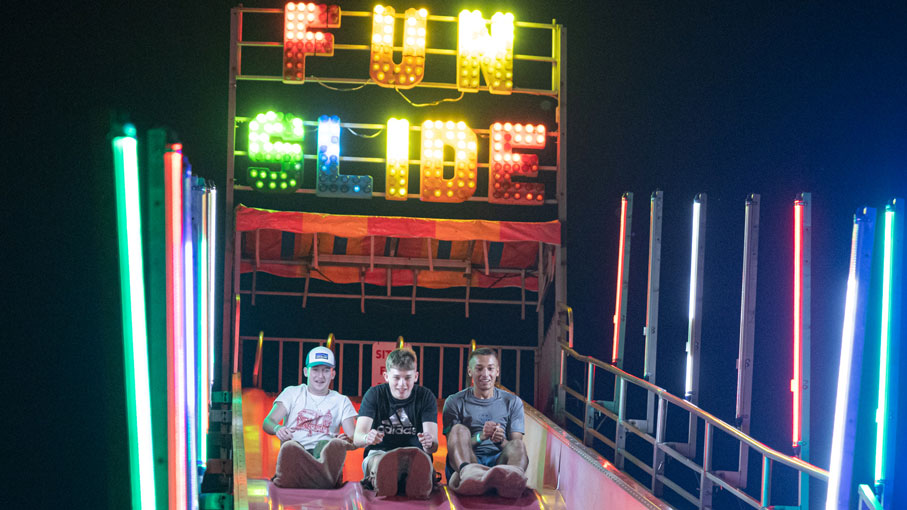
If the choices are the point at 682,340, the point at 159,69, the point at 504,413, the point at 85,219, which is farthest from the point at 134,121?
the point at 682,340

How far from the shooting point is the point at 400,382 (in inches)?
221

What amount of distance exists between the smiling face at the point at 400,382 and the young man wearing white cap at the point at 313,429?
350 mm

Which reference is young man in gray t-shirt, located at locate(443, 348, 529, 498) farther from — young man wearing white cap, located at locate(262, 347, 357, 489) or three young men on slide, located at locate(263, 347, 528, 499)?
young man wearing white cap, located at locate(262, 347, 357, 489)

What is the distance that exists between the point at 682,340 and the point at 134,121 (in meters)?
7.21

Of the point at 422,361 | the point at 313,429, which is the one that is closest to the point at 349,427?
the point at 313,429

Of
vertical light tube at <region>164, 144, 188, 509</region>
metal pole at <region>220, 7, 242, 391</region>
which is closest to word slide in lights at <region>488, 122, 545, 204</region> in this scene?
metal pole at <region>220, 7, 242, 391</region>

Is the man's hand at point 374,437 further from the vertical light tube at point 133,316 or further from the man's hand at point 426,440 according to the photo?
the vertical light tube at point 133,316

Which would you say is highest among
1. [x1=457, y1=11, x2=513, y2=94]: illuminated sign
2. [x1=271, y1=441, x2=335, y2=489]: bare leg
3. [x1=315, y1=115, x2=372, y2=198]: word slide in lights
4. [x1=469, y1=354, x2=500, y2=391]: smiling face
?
[x1=457, y1=11, x2=513, y2=94]: illuminated sign

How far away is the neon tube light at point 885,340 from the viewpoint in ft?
13.8

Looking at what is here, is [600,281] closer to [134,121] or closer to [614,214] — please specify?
[614,214]

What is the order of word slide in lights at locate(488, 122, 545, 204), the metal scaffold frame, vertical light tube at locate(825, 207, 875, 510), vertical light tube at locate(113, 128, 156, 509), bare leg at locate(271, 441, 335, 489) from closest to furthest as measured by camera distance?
vertical light tube at locate(113, 128, 156, 509), vertical light tube at locate(825, 207, 875, 510), bare leg at locate(271, 441, 335, 489), the metal scaffold frame, word slide in lights at locate(488, 122, 545, 204)

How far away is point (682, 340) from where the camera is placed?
8.77m

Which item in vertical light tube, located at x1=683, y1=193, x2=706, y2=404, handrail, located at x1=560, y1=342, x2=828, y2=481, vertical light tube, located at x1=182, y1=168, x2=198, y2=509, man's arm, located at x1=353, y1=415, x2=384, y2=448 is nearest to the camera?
vertical light tube, located at x1=182, y1=168, x2=198, y2=509

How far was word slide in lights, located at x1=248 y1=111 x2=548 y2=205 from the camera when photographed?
827cm
